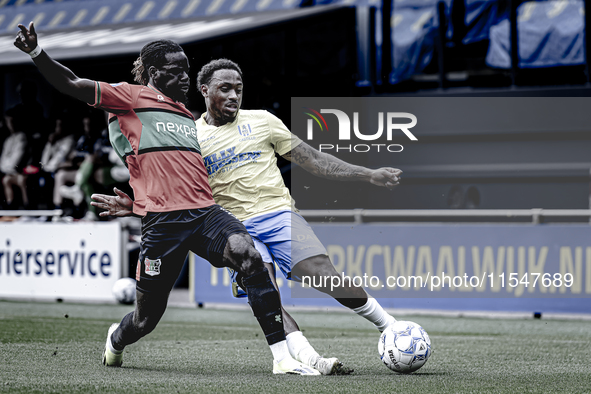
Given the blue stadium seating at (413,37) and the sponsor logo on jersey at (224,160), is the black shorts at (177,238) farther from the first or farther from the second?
the blue stadium seating at (413,37)

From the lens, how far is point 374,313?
6.02 m

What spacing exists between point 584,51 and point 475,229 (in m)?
6.65

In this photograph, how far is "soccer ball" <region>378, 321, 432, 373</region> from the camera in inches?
224

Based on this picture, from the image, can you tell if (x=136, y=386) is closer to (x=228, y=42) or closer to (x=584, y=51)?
(x=228, y=42)

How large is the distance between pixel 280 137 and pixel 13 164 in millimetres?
10570

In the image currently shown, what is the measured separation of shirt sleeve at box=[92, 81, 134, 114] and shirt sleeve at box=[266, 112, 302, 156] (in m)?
1.05

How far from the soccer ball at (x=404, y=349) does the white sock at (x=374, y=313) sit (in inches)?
9.6

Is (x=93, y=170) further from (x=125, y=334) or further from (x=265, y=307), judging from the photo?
(x=265, y=307)

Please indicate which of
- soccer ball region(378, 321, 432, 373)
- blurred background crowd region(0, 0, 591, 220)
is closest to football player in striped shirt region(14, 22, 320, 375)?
soccer ball region(378, 321, 432, 373)

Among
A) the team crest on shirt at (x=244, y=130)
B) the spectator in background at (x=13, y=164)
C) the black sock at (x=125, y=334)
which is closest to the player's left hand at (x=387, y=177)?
the team crest on shirt at (x=244, y=130)

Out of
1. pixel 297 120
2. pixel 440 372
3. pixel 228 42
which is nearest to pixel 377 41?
pixel 297 120

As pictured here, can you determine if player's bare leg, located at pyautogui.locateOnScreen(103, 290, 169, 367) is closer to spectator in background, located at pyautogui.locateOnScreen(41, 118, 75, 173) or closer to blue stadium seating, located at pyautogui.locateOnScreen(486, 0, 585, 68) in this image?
spectator in background, located at pyautogui.locateOnScreen(41, 118, 75, 173)

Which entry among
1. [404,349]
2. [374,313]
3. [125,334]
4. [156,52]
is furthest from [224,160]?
[404,349]

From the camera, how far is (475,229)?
34.0ft
